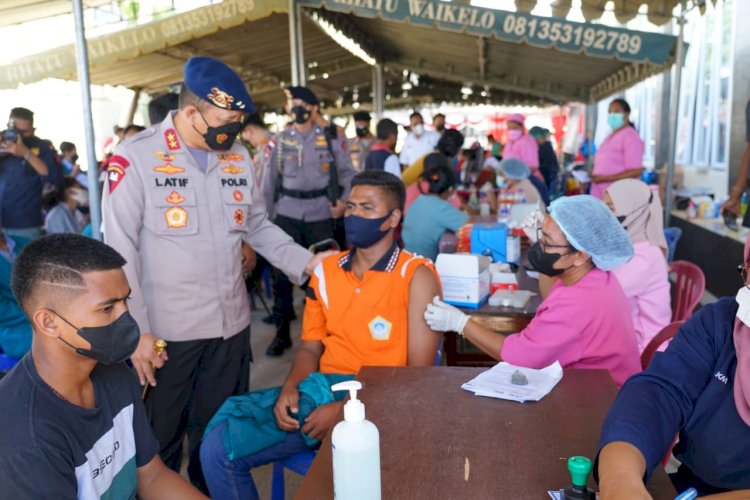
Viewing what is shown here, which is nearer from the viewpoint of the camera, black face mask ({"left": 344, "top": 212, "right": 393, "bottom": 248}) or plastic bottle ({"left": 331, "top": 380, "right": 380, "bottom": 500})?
plastic bottle ({"left": 331, "top": 380, "right": 380, "bottom": 500})

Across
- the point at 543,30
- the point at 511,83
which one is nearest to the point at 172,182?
the point at 543,30

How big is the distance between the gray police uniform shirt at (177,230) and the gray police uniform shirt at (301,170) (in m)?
2.21

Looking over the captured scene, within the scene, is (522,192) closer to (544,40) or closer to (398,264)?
(544,40)

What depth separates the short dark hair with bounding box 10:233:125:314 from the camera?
1438 mm

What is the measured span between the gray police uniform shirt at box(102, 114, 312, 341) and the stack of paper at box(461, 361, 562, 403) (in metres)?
1.11

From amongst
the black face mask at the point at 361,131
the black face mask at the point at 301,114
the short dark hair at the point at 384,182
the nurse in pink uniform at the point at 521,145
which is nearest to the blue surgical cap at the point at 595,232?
the short dark hair at the point at 384,182

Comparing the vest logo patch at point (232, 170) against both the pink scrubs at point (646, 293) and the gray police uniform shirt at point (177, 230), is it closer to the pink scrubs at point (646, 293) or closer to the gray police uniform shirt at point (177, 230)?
the gray police uniform shirt at point (177, 230)

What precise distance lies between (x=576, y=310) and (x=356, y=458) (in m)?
1.23

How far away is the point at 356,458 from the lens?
1212 mm

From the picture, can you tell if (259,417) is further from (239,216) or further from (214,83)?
(214,83)

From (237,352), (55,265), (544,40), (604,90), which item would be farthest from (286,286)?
(604,90)

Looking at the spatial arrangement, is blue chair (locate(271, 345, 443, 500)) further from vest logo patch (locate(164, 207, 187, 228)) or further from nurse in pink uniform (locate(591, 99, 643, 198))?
nurse in pink uniform (locate(591, 99, 643, 198))

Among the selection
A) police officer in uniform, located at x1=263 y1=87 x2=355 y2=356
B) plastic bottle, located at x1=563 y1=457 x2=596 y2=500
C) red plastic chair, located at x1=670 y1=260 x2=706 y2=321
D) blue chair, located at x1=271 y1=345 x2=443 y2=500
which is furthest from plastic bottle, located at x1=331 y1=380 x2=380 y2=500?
police officer in uniform, located at x1=263 y1=87 x2=355 y2=356

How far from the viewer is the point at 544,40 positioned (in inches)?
226
